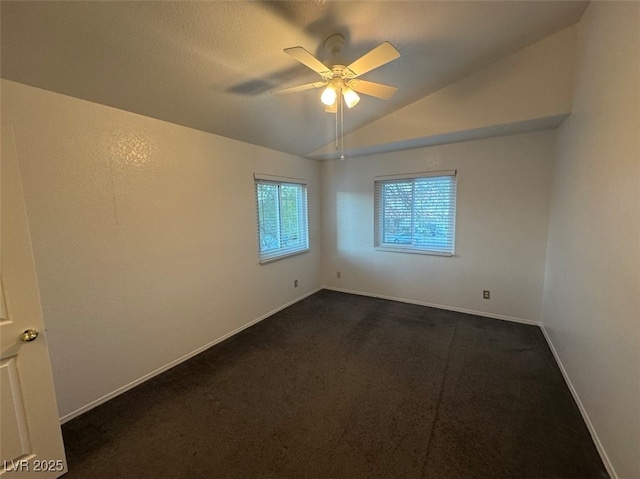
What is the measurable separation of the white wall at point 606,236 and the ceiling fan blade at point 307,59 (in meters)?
1.67

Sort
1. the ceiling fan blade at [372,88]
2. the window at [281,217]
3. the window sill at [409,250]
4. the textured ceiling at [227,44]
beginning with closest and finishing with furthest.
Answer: the textured ceiling at [227,44], the ceiling fan blade at [372,88], the window at [281,217], the window sill at [409,250]

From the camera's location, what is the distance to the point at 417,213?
12.9ft

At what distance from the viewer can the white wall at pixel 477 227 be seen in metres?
3.12

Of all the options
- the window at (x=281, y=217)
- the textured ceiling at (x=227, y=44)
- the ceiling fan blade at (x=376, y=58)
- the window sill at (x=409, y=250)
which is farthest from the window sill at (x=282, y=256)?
the ceiling fan blade at (x=376, y=58)

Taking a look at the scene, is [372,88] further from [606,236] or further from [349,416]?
[349,416]

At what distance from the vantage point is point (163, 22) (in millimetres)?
1556

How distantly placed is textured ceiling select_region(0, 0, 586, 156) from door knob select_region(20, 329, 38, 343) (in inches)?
59.4

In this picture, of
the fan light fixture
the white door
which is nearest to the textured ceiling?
the fan light fixture

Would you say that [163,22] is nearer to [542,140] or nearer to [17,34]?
[17,34]

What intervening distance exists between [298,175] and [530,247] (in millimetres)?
3204

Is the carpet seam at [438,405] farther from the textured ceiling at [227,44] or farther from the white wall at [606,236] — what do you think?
the textured ceiling at [227,44]

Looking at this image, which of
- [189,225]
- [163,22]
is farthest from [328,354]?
[163,22]

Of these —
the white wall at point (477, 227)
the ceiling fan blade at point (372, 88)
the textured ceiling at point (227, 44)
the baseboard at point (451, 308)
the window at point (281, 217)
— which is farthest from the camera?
the window at point (281, 217)

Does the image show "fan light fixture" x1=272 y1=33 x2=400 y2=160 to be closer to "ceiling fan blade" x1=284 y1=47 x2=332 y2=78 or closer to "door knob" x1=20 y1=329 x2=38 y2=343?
"ceiling fan blade" x1=284 y1=47 x2=332 y2=78
